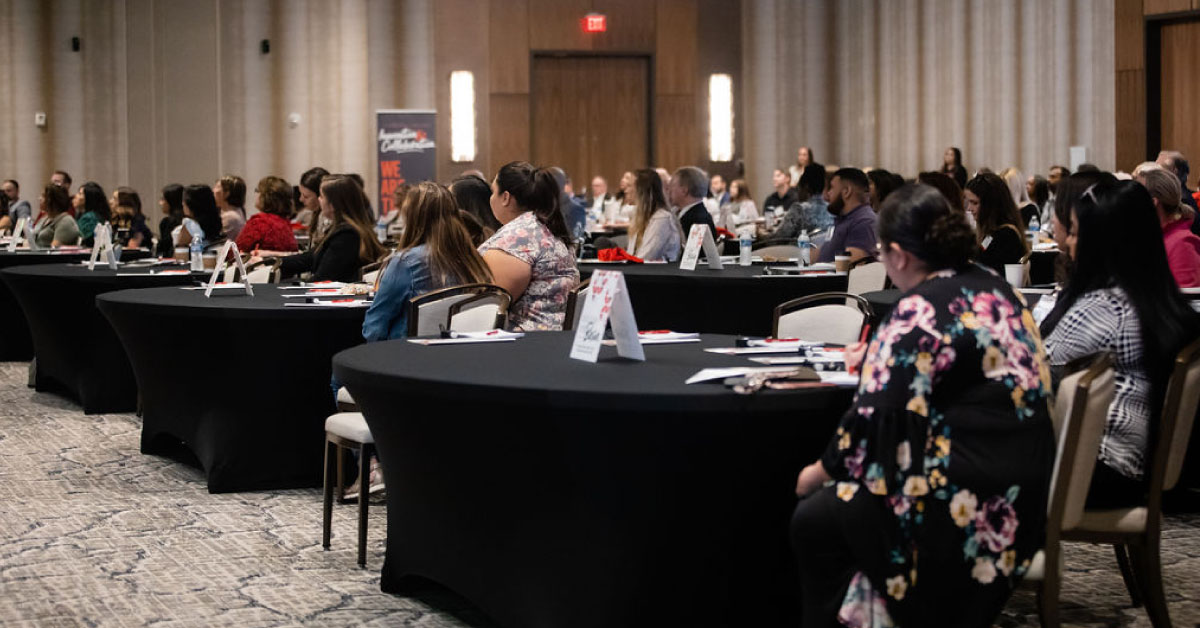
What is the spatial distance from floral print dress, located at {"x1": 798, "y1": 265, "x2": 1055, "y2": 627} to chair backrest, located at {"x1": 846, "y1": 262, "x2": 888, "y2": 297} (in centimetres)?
421

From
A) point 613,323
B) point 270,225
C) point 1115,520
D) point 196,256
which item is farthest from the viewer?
point 270,225

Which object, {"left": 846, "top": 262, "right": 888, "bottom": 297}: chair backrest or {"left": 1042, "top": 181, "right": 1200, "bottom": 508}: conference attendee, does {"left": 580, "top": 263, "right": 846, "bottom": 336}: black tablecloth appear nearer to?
{"left": 846, "top": 262, "right": 888, "bottom": 297}: chair backrest

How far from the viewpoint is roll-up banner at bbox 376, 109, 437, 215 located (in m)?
17.3

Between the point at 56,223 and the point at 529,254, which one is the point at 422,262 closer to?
the point at 529,254

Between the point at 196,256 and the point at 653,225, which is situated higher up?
the point at 653,225

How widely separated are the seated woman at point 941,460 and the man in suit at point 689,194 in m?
6.68

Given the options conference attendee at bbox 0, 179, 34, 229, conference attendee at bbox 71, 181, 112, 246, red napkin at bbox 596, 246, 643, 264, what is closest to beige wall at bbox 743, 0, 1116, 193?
A: red napkin at bbox 596, 246, 643, 264

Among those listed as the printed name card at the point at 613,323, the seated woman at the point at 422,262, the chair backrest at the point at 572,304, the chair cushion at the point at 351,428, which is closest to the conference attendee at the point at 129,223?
the seated woman at the point at 422,262

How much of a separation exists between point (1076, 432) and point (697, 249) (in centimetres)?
485

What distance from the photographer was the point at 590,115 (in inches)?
784

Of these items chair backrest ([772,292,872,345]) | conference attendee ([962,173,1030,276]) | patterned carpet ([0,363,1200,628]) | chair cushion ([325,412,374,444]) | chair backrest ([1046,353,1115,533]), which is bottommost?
patterned carpet ([0,363,1200,628])

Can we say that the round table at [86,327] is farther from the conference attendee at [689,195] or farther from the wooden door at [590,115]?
the wooden door at [590,115]

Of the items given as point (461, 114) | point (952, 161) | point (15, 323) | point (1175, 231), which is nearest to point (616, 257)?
point (1175, 231)

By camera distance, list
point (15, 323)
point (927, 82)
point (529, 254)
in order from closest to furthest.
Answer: point (529, 254)
point (15, 323)
point (927, 82)
